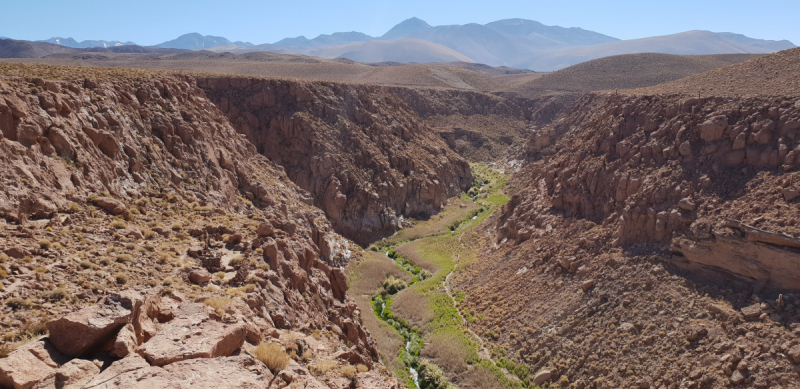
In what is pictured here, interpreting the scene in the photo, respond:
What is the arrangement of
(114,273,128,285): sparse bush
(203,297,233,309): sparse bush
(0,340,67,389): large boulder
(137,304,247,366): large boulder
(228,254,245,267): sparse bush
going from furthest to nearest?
(228,254,245,267): sparse bush
(114,273,128,285): sparse bush
(203,297,233,309): sparse bush
(137,304,247,366): large boulder
(0,340,67,389): large boulder

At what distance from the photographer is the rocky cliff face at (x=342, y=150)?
42.4 metres

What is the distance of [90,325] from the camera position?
9.04 meters

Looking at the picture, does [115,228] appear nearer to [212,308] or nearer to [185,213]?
[185,213]

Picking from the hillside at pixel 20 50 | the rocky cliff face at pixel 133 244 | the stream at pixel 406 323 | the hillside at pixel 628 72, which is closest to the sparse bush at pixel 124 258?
the rocky cliff face at pixel 133 244

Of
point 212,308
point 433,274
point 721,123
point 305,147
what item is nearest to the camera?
point 212,308

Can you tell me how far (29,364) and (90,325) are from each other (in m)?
1.12

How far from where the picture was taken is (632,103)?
1265 inches

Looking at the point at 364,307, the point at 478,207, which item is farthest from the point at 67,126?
the point at 478,207

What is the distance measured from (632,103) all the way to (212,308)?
30.9 metres

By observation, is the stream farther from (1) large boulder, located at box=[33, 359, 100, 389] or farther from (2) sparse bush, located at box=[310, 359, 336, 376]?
(1) large boulder, located at box=[33, 359, 100, 389]

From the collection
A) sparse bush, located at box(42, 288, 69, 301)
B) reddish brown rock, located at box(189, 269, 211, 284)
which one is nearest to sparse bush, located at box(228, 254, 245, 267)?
reddish brown rock, located at box(189, 269, 211, 284)

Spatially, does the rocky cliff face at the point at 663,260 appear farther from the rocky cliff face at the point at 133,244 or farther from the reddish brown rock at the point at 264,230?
the reddish brown rock at the point at 264,230

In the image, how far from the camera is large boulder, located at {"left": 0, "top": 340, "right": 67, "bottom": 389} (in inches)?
299

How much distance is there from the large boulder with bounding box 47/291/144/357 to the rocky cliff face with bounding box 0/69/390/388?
0.03 m
